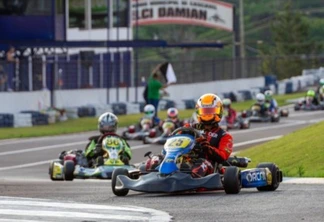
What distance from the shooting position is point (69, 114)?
38.0 metres

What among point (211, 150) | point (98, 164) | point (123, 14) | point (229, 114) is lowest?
point (98, 164)

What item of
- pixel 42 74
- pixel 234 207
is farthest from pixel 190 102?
pixel 234 207

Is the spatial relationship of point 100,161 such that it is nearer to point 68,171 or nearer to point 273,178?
point 68,171

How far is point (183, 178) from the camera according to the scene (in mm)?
13680

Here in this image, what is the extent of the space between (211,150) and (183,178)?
0.79m

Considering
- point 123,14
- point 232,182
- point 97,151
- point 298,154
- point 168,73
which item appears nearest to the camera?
point 232,182

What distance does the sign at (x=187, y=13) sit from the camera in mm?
63125

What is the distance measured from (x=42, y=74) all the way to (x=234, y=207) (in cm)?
2707

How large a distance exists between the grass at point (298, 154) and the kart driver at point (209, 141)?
86.8 inches

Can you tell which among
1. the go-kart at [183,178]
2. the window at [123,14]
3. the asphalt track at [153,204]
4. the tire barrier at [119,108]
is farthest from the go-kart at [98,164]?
the window at [123,14]

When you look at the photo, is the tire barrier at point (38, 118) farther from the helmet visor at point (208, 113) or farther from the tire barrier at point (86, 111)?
Result: the helmet visor at point (208, 113)

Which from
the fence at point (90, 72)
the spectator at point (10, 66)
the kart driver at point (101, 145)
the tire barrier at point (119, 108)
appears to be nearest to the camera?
the kart driver at point (101, 145)

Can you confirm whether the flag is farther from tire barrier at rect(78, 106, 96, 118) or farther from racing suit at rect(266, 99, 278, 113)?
racing suit at rect(266, 99, 278, 113)

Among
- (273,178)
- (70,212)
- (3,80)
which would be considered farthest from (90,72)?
(70,212)
